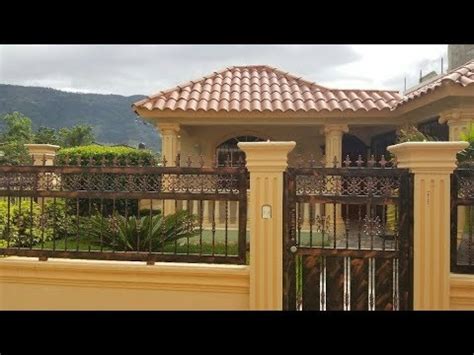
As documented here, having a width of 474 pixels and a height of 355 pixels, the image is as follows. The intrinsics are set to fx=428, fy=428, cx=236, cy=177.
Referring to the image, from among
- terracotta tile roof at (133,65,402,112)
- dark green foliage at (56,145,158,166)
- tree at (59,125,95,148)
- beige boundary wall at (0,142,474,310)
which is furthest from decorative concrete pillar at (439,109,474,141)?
tree at (59,125,95,148)

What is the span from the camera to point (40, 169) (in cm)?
462

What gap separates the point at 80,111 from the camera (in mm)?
64062

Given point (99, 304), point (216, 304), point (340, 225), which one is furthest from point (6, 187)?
point (340, 225)

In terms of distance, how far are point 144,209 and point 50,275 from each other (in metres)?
4.63

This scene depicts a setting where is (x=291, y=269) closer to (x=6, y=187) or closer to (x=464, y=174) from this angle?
(x=464, y=174)

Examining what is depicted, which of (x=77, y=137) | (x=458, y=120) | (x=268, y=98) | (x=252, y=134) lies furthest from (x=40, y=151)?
(x=77, y=137)

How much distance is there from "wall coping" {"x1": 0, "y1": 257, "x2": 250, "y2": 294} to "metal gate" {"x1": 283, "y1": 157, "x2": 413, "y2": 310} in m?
0.58

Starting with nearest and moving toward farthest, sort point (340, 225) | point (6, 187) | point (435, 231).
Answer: point (435, 231), point (6, 187), point (340, 225)

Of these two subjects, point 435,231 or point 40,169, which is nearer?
point 435,231

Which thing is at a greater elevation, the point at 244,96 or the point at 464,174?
the point at 244,96

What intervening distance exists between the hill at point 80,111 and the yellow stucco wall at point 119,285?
53147mm

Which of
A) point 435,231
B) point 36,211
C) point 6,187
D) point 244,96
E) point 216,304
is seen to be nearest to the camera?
point 435,231

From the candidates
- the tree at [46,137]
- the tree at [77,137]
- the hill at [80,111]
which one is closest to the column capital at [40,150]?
the tree at [46,137]

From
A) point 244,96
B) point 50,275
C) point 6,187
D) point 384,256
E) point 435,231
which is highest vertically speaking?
point 244,96
